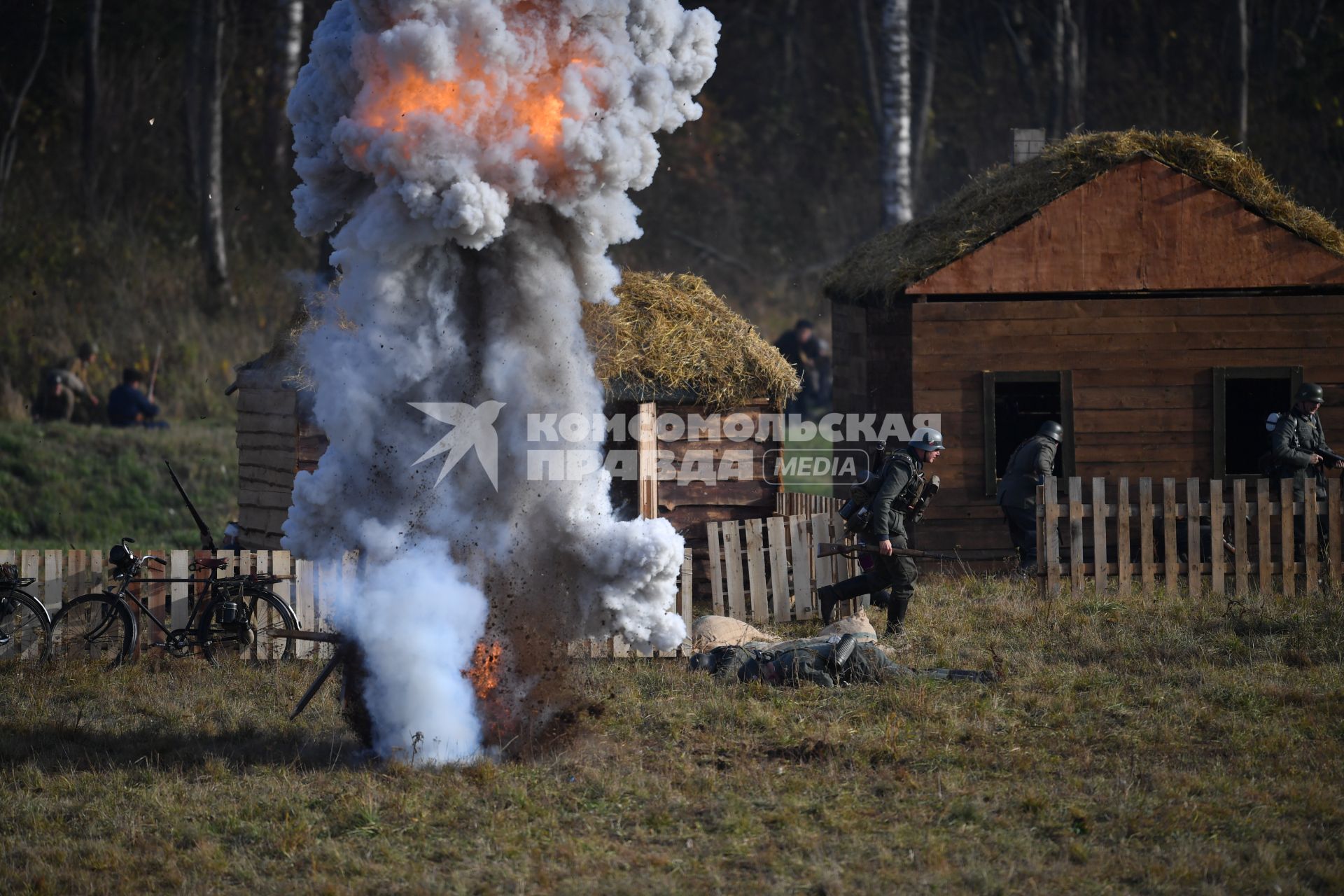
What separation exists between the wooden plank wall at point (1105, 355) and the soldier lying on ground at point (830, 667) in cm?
414

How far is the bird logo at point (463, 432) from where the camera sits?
9.27 metres

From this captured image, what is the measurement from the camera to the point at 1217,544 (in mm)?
13180

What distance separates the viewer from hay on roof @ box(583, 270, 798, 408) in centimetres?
1384

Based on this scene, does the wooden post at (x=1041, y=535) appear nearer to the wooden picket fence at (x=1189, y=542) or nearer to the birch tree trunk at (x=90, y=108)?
the wooden picket fence at (x=1189, y=542)

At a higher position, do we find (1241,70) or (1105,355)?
(1241,70)

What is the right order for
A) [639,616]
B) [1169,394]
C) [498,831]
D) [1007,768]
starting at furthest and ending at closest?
[1169,394] < [639,616] < [1007,768] < [498,831]

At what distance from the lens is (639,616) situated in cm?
969

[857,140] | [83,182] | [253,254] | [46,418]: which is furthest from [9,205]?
[857,140]

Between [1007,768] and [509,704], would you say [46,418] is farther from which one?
[1007,768]

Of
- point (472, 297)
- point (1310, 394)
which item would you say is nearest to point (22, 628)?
point (472, 297)

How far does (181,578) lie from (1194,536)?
8.98 metres

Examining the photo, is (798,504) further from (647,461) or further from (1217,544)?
(1217,544)

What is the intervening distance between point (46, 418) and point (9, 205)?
29.8 feet

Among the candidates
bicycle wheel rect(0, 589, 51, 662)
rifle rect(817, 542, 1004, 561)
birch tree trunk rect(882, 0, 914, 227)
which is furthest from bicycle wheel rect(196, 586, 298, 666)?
birch tree trunk rect(882, 0, 914, 227)
